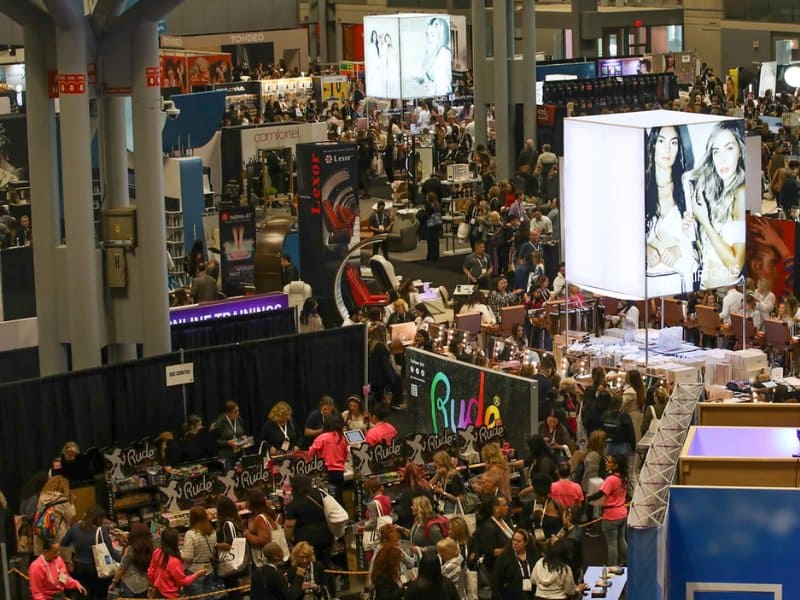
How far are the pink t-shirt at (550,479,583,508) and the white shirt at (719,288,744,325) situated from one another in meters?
7.06

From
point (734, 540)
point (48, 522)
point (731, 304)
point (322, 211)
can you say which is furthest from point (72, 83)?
point (731, 304)

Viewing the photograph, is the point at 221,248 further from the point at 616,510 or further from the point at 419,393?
the point at 616,510

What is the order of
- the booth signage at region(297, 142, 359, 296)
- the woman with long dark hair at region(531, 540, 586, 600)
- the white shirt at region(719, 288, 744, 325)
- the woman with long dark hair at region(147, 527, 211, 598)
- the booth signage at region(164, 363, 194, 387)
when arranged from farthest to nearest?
1. the booth signage at region(297, 142, 359, 296)
2. the white shirt at region(719, 288, 744, 325)
3. the booth signage at region(164, 363, 194, 387)
4. the woman with long dark hair at region(147, 527, 211, 598)
5. the woman with long dark hair at region(531, 540, 586, 600)

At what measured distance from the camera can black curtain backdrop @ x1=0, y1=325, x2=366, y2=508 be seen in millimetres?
13758

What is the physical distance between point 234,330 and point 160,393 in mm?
→ 2253

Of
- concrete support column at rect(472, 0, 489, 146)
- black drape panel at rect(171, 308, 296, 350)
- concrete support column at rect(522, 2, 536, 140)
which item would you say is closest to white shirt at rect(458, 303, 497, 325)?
black drape panel at rect(171, 308, 296, 350)

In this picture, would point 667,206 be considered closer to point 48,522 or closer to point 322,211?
point 322,211

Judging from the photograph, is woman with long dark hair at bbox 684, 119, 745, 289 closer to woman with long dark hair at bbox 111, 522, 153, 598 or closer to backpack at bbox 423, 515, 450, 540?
backpack at bbox 423, 515, 450, 540

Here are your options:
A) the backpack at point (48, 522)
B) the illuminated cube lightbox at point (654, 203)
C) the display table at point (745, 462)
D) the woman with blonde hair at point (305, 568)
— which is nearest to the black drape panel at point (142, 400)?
the backpack at point (48, 522)

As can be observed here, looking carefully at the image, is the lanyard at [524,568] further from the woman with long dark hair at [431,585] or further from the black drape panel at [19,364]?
the black drape panel at [19,364]

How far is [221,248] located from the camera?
22016mm

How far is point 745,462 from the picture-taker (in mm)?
9141

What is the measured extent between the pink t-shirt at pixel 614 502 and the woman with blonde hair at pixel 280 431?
11.2ft

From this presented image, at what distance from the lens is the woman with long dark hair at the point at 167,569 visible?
10812mm
